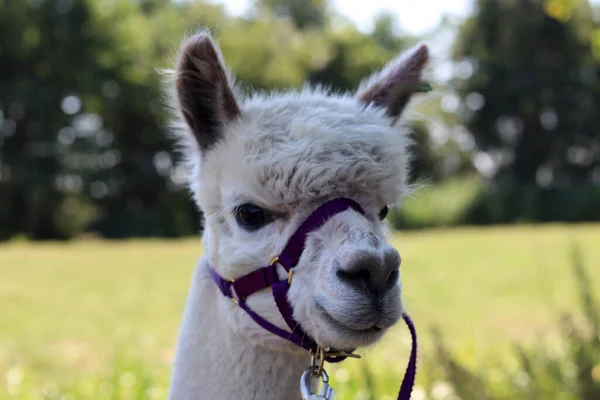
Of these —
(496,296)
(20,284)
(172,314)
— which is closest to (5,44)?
(20,284)

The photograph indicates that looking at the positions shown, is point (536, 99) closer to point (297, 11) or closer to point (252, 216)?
point (297, 11)

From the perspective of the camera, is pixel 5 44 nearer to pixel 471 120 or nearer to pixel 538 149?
pixel 471 120

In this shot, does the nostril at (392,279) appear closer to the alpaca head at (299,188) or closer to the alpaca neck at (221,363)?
the alpaca head at (299,188)

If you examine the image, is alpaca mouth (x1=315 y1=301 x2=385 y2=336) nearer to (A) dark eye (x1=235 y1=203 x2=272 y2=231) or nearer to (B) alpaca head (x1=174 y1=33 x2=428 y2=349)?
(B) alpaca head (x1=174 y1=33 x2=428 y2=349)

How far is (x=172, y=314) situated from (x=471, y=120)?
32031 mm

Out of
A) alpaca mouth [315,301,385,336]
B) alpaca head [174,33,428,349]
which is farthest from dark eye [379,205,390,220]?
alpaca mouth [315,301,385,336]

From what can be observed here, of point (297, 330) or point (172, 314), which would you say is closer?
point (297, 330)

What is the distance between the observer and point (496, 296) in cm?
1013

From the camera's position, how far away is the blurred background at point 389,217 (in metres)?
5.05

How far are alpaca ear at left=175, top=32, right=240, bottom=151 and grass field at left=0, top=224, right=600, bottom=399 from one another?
98 centimetres

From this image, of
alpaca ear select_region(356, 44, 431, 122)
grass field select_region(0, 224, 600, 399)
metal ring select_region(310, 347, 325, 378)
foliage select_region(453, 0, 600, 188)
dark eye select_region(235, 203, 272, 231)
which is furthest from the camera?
foliage select_region(453, 0, 600, 188)

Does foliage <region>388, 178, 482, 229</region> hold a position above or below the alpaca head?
below

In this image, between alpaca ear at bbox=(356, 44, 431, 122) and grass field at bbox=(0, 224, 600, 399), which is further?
grass field at bbox=(0, 224, 600, 399)

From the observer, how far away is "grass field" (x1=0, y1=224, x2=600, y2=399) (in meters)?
6.11
